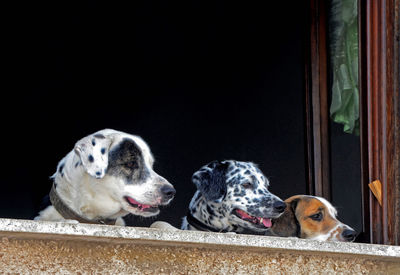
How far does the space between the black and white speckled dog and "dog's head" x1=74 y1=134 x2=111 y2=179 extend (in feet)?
2.36

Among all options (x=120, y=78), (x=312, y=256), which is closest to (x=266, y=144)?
(x=120, y=78)

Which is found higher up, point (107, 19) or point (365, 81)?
point (107, 19)

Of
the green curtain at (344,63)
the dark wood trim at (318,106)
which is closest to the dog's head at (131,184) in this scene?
the green curtain at (344,63)

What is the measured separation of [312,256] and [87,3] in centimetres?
443

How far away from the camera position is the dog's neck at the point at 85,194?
3.57 metres

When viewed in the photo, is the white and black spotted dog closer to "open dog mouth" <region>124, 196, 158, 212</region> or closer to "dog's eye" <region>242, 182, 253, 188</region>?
"open dog mouth" <region>124, 196, 158, 212</region>

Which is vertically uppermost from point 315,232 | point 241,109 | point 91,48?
point 91,48

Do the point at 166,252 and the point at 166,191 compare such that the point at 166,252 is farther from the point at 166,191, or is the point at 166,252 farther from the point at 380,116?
the point at 380,116

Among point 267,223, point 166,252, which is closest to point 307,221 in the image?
point 267,223

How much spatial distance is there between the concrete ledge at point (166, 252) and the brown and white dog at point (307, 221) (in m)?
0.67

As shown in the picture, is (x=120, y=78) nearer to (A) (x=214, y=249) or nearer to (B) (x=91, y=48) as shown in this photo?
(B) (x=91, y=48)

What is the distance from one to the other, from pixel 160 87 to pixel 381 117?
11.9 ft

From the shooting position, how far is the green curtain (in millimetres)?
4324

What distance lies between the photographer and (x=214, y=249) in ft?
10.3
